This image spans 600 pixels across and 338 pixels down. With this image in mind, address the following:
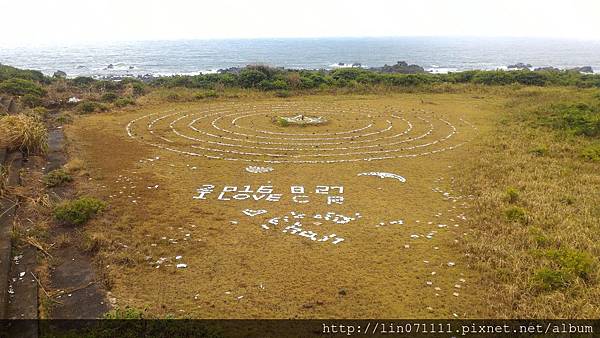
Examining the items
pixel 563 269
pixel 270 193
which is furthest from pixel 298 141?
pixel 563 269

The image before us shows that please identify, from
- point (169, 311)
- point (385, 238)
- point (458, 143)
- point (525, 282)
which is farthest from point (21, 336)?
point (458, 143)

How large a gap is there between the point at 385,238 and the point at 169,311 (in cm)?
446

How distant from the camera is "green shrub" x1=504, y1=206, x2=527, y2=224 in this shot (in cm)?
995


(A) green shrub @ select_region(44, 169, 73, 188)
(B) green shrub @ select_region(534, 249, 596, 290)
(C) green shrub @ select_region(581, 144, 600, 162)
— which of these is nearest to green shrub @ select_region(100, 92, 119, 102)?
(A) green shrub @ select_region(44, 169, 73, 188)

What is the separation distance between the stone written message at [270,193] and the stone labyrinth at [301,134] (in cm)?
255

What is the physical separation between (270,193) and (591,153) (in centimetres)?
1068

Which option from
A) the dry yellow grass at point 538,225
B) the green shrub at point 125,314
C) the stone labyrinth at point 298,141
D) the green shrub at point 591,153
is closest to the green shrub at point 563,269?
the dry yellow grass at point 538,225

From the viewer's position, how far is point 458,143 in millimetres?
17438

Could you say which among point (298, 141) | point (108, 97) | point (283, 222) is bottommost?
point (283, 222)

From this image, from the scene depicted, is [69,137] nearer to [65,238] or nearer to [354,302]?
[65,238]

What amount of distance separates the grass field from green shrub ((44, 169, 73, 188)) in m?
0.54

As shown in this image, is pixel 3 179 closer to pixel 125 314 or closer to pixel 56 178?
pixel 56 178

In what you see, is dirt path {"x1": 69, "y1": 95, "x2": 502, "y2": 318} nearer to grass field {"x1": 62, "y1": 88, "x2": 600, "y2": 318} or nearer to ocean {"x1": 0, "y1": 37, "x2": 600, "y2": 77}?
grass field {"x1": 62, "y1": 88, "x2": 600, "y2": 318}

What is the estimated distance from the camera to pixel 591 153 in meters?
15.1
